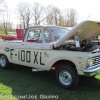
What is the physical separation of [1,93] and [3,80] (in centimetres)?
114

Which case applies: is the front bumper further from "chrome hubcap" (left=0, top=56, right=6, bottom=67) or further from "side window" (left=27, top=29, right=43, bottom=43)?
"chrome hubcap" (left=0, top=56, right=6, bottom=67)

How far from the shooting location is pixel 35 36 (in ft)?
18.3

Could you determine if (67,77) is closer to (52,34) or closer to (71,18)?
(52,34)

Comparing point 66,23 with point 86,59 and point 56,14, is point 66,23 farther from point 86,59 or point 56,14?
point 86,59

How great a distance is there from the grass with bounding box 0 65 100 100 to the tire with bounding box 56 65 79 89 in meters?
0.17

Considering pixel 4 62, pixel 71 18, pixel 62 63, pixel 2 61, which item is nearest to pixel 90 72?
pixel 62 63

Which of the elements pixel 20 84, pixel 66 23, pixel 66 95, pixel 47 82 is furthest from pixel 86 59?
pixel 66 23

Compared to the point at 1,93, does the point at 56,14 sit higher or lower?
higher

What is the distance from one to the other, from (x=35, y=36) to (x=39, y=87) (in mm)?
1808

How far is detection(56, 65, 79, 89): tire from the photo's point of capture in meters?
4.47

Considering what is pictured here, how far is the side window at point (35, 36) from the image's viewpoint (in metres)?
5.41

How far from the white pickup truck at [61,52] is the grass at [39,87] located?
33 centimetres

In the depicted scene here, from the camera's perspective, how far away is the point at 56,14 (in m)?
59.4

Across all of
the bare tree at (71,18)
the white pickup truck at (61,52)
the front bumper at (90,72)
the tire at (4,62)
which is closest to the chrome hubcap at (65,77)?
the white pickup truck at (61,52)
